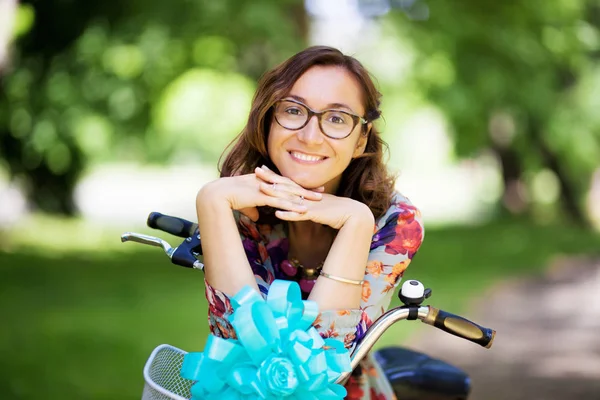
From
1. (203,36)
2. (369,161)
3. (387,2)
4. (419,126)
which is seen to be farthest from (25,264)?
(369,161)

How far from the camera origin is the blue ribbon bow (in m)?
1.52

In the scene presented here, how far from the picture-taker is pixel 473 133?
34.3ft

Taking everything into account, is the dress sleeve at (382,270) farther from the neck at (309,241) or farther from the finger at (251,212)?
the finger at (251,212)

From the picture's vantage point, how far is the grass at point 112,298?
6.04 meters

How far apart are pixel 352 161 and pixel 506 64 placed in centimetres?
861

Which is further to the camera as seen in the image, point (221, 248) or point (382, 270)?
point (382, 270)

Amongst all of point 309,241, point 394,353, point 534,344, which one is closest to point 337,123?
point 309,241

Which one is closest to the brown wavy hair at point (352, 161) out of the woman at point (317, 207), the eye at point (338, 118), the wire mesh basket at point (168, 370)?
the woman at point (317, 207)

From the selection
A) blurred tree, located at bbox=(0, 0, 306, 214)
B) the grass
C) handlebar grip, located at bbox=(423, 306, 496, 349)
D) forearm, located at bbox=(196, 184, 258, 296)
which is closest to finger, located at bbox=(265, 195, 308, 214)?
forearm, located at bbox=(196, 184, 258, 296)

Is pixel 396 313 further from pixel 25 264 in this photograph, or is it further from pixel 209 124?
pixel 25 264

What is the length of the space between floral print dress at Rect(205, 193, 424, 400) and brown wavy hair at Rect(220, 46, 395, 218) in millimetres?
77

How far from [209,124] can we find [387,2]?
3147 millimetres

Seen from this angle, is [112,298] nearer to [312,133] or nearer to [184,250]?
[184,250]

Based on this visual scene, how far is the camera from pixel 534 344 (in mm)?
7527
